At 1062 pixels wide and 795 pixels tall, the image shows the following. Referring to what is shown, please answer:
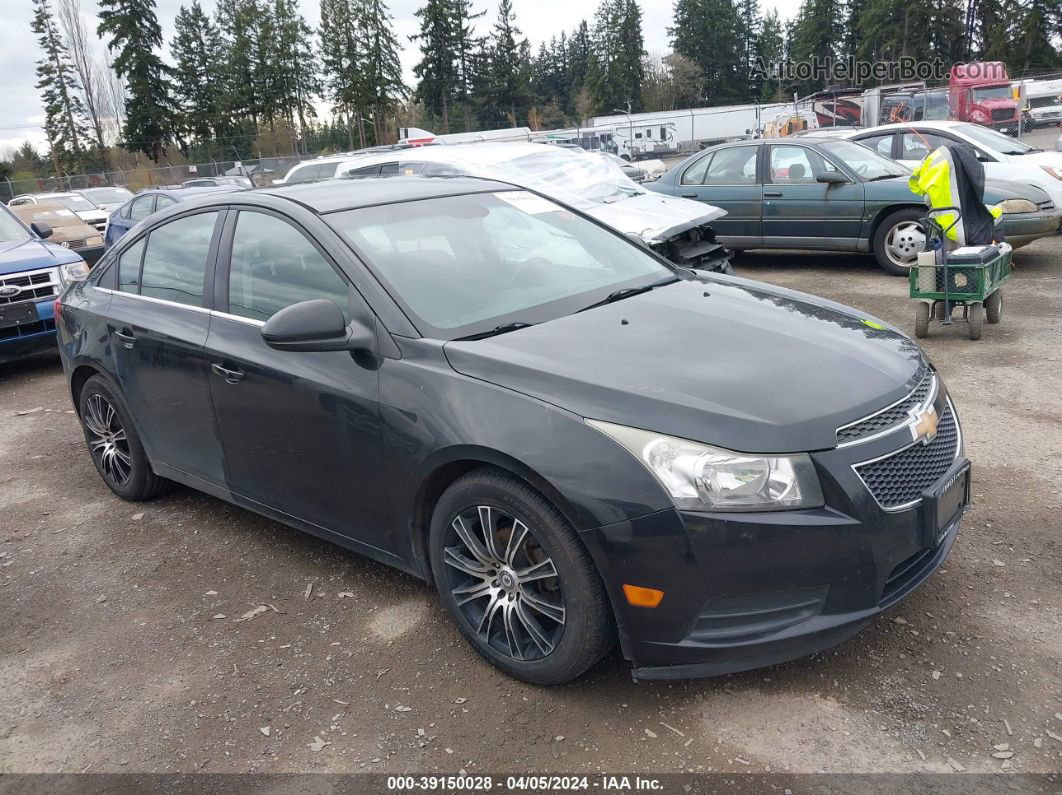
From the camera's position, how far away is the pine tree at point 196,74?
62031 millimetres

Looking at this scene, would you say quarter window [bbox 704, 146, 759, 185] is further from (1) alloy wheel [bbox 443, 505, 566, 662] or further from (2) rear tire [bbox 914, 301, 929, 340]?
(1) alloy wheel [bbox 443, 505, 566, 662]

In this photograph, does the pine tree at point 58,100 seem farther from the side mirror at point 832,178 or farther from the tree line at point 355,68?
the side mirror at point 832,178

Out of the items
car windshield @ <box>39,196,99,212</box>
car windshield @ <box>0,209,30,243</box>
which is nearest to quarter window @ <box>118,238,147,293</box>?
car windshield @ <box>0,209,30,243</box>

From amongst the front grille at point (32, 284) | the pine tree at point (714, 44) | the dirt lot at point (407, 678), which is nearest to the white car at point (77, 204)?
the front grille at point (32, 284)

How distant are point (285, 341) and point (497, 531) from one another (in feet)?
3.39

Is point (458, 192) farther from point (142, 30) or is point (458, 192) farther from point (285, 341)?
point (142, 30)

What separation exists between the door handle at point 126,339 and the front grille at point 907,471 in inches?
137

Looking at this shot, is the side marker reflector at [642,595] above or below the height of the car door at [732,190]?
below

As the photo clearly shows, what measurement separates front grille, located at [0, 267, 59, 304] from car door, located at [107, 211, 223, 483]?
424cm

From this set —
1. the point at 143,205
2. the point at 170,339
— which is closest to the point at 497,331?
the point at 170,339

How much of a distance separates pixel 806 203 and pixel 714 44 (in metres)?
90.1

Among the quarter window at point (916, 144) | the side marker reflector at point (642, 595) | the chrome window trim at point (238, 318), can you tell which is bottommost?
the side marker reflector at point (642, 595)

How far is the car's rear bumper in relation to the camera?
8.23 feet

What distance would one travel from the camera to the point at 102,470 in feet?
16.5
